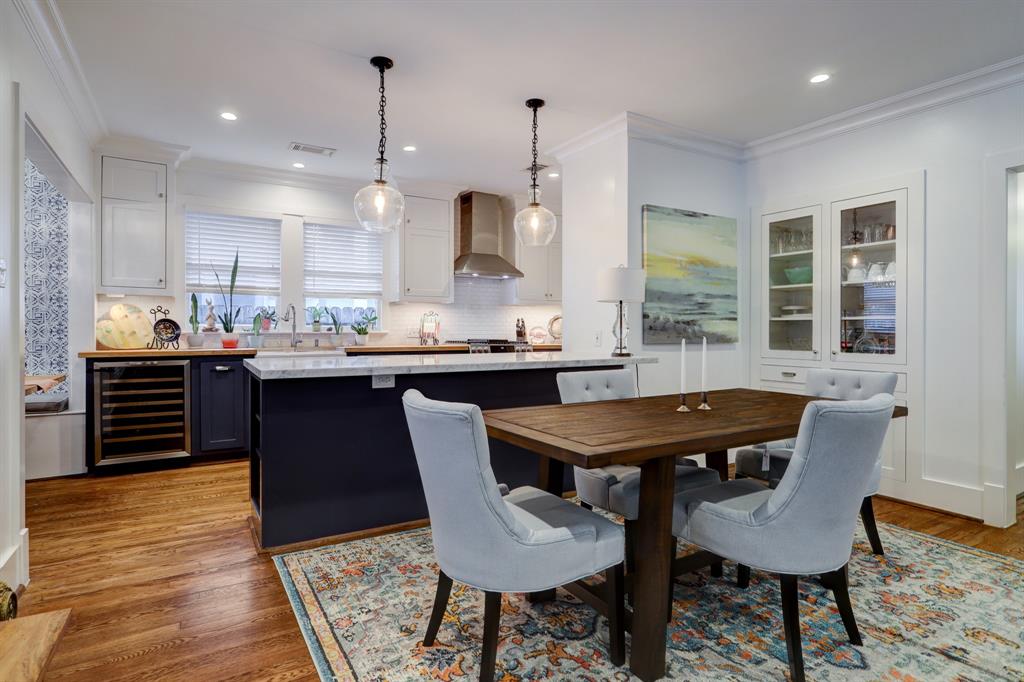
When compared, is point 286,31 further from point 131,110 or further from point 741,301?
point 741,301

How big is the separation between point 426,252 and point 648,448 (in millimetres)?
4724

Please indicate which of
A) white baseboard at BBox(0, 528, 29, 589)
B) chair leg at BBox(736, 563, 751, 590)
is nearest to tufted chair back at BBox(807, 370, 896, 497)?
chair leg at BBox(736, 563, 751, 590)

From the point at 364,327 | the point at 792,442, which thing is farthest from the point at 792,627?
the point at 364,327

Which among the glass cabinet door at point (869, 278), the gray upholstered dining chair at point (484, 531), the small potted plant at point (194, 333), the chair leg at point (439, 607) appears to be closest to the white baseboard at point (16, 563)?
the chair leg at point (439, 607)

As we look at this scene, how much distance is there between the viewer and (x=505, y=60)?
124 inches

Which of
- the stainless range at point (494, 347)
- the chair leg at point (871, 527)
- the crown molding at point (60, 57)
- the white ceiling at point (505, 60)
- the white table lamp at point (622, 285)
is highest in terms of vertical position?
the white ceiling at point (505, 60)

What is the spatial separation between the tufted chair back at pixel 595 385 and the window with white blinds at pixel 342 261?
149 inches

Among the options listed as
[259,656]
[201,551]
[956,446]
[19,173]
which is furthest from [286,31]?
[956,446]

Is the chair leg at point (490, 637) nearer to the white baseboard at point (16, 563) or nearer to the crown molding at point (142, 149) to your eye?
the white baseboard at point (16, 563)

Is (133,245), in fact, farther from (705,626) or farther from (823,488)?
(823,488)

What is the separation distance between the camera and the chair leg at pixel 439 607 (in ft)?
6.10

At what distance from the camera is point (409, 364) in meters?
3.00

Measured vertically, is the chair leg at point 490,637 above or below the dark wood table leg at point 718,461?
below

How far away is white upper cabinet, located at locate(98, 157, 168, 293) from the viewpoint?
4.53 metres
